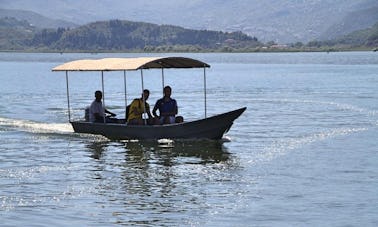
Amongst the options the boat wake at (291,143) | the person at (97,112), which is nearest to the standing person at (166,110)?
the person at (97,112)

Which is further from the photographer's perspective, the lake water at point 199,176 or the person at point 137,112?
the person at point 137,112

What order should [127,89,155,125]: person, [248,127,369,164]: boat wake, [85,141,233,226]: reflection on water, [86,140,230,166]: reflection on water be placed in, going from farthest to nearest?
[127,89,155,125]: person → [248,127,369,164]: boat wake → [86,140,230,166]: reflection on water → [85,141,233,226]: reflection on water

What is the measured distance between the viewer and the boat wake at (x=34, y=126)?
3947 centimetres

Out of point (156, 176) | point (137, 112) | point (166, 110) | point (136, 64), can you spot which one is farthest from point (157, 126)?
point (156, 176)

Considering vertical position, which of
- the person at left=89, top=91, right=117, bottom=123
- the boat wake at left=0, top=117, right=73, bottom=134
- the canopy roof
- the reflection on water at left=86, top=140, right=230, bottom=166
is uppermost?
the canopy roof

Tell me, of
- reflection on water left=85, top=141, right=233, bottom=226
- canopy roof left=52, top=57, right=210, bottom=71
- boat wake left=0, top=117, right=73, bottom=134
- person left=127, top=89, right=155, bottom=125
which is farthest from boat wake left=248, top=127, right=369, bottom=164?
boat wake left=0, top=117, right=73, bottom=134

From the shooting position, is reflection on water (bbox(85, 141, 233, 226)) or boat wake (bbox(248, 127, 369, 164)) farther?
boat wake (bbox(248, 127, 369, 164))

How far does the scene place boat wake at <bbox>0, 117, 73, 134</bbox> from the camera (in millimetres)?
39469

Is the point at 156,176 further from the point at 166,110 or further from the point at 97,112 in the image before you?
the point at 97,112

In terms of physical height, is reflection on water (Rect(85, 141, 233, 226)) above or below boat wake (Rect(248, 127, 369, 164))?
above

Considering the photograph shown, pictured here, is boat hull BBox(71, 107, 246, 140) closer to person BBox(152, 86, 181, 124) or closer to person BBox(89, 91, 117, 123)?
person BBox(152, 86, 181, 124)

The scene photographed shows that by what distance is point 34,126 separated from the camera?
41.6m

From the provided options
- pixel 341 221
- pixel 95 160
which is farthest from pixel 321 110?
pixel 341 221

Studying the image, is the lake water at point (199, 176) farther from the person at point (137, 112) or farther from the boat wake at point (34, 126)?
the person at point (137, 112)
